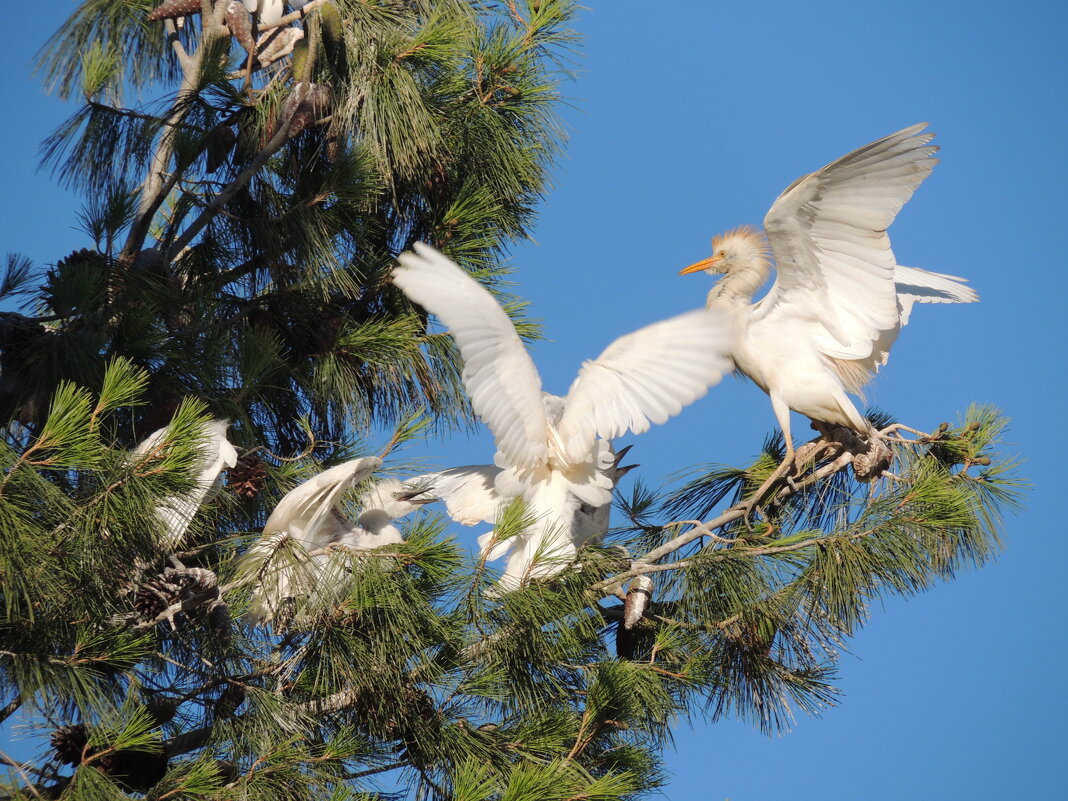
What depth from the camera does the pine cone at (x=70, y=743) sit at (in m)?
2.46

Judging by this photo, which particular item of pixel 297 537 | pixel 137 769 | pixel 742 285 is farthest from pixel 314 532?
pixel 742 285

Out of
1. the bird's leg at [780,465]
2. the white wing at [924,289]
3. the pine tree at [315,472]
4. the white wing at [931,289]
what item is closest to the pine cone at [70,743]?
the pine tree at [315,472]

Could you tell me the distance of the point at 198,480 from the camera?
266cm

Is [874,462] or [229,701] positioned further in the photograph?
[874,462]

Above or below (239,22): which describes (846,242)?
below

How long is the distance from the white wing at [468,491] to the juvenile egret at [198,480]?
64 cm

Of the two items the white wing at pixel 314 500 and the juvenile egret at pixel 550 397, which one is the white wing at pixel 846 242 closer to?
the juvenile egret at pixel 550 397

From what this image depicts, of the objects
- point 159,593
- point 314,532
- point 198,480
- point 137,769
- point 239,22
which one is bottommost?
point 137,769

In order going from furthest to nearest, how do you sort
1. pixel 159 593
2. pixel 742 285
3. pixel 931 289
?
pixel 931 289
pixel 742 285
pixel 159 593

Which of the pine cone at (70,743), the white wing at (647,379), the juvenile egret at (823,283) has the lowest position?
the pine cone at (70,743)

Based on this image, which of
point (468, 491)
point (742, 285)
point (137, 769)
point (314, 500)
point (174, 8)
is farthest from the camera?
point (174, 8)

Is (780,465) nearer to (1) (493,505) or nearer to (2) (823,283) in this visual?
(2) (823,283)

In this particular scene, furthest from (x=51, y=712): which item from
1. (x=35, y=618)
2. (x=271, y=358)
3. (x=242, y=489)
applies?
(x=271, y=358)

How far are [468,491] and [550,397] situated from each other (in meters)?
0.41
